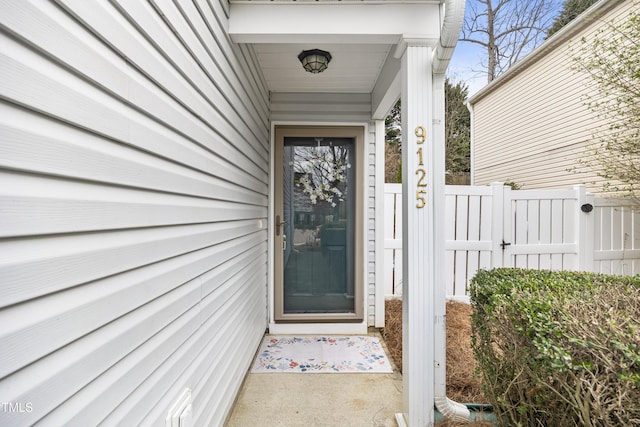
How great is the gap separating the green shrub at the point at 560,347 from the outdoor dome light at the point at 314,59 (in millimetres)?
2027

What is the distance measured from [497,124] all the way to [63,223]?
9185 millimetres

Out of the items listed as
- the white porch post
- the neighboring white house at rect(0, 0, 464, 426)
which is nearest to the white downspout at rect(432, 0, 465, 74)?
the neighboring white house at rect(0, 0, 464, 426)

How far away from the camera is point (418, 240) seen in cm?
176

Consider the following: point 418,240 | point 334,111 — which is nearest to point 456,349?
point 418,240

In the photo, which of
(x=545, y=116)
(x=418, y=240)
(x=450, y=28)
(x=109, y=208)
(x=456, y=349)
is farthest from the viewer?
(x=545, y=116)

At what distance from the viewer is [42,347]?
1.90 feet

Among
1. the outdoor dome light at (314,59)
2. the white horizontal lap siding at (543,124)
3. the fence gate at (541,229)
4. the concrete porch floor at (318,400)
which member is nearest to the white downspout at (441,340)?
the concrete porch floor at (318,400)

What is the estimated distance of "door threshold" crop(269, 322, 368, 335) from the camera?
308cm

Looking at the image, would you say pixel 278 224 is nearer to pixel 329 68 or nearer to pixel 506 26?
pixel 329 68

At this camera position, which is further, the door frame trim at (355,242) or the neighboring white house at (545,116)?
the neighboring white house at (545,116)

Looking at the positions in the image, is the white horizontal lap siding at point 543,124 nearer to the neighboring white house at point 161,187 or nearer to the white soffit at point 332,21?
the white soffit at point 332,21

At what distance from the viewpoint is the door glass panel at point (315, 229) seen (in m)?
3.16

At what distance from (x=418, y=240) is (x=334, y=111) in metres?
1.93

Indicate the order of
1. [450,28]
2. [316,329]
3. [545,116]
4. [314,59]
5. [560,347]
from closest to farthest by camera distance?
[560,347]
[450,28]
[314,59]
[316,329]
[545,116]
